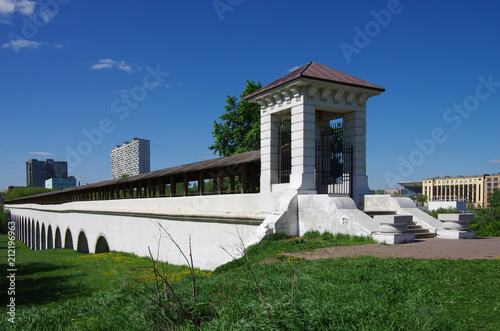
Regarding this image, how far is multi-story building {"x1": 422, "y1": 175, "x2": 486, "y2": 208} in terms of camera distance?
271 feet

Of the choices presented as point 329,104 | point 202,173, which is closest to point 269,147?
point 329,104

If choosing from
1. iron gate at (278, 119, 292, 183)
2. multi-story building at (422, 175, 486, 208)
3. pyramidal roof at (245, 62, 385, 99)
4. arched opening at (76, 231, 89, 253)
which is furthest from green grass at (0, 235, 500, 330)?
multi-story building at (422, 175, 486, 208)

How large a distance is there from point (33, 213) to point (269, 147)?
45421mm

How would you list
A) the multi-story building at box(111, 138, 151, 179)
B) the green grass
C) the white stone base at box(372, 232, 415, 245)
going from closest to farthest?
the green grass < the white stone base at box(372, 232, 415, 245) < the multi-story building at box(111, 138, 151, 179)

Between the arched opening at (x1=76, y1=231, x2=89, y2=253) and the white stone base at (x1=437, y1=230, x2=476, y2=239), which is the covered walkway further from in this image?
the white stone base at (x1=437, y1=230, x2=476, y2=239)

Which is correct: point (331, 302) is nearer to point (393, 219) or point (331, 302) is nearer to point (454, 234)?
point (393, 219)

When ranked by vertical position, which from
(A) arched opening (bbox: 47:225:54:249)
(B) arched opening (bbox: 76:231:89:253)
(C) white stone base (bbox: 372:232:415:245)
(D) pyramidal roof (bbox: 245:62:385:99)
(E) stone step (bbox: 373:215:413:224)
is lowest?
(A) arched opening (bbox: 47:225:54:249)

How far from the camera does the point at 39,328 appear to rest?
15.2ft

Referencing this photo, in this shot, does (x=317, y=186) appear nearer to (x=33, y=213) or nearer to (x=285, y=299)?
(x=285, y=299)

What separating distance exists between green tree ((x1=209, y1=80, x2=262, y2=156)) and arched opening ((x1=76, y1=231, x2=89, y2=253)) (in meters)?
12.2

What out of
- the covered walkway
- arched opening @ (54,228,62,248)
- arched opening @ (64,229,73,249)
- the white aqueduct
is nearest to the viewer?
the white aqueduct

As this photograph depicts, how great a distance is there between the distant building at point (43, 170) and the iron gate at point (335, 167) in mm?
125622

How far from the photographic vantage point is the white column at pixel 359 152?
12.0m

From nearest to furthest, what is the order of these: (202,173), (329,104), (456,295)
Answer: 1. (456,295)
2. (329,104)
3. (202,173)
